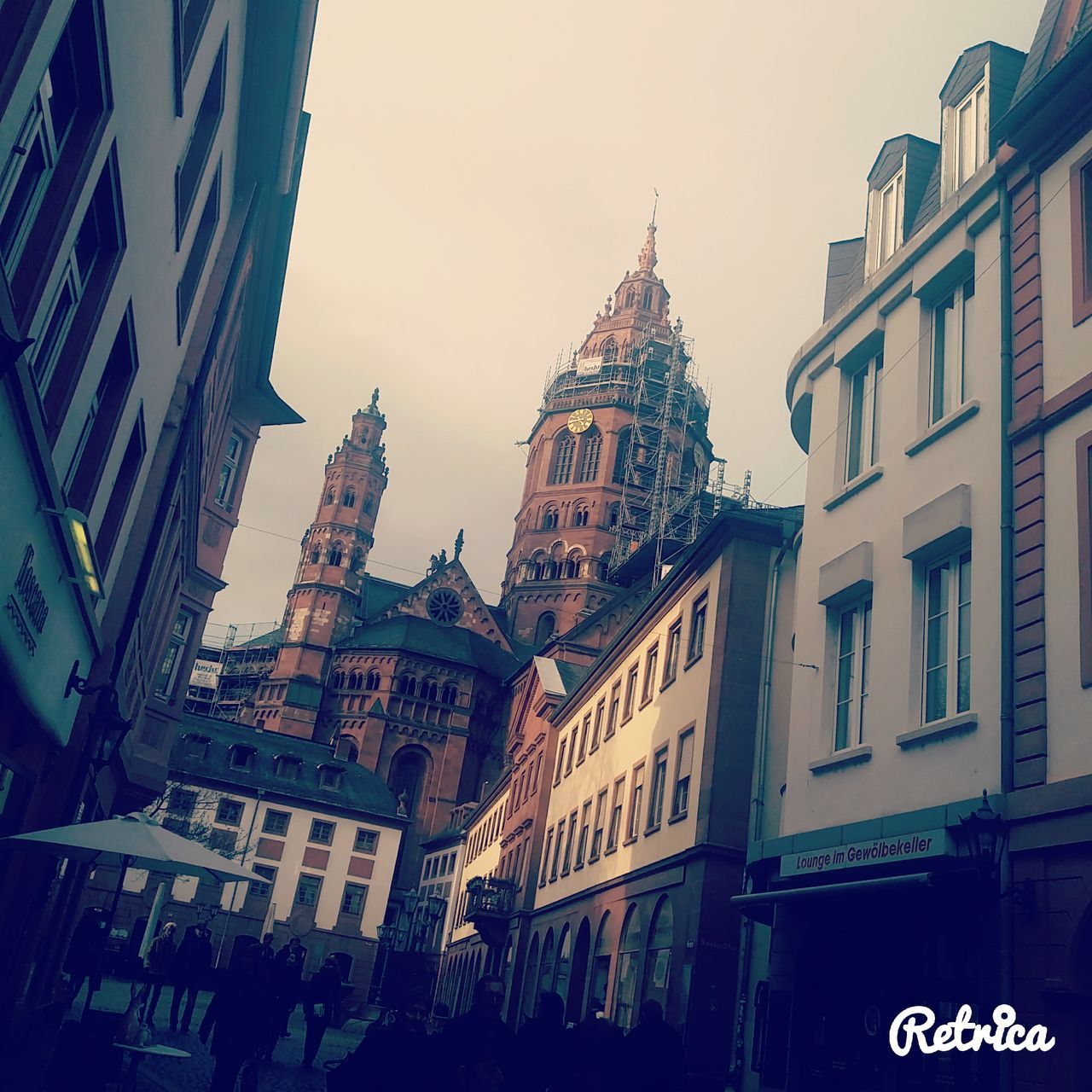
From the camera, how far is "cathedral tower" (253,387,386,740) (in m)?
79.8

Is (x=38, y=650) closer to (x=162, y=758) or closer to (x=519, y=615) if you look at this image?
(x=162, y=758)

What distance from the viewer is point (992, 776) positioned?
33.2 ft

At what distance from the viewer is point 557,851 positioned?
3459cm

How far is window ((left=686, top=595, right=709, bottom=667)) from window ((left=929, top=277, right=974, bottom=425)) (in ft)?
34.8

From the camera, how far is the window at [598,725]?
1259 inches

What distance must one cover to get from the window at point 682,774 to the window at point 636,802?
2467 millimetres

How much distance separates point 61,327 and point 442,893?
6269 centimetres

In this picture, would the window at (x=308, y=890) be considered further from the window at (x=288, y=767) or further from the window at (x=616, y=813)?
the window at (x=616, y=813)

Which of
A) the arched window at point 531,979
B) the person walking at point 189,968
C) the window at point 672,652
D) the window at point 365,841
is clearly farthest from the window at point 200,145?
the window at point 365,841

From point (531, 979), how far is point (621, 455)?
5948 centimetres

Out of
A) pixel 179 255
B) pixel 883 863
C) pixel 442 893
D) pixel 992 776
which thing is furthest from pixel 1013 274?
pixel 442 893

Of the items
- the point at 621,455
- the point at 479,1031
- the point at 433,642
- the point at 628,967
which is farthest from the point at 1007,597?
the point at 621,455

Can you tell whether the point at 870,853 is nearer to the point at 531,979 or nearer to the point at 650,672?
the point at 650,672

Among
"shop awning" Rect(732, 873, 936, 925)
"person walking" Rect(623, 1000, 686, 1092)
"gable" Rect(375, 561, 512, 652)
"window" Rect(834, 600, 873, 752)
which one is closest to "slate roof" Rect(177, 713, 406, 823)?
"gable" Rect(375, 561, 512, 652)
